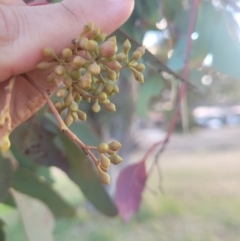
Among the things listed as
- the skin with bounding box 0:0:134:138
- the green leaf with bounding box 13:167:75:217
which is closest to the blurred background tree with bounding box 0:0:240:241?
the green leaf with bounding box 13:167:75:217

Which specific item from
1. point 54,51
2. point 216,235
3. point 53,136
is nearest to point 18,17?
point 54,51

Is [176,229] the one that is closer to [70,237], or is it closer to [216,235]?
[216,235]

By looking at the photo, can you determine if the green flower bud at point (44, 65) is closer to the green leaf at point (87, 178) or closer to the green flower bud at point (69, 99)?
the green flower bud at point (69, 99)

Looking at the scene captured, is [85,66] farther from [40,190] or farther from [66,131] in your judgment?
[40,190]

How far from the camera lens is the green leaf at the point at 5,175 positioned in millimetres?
482

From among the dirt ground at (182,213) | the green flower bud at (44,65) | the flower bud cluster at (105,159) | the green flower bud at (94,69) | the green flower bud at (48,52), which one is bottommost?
the dirt ground at (182,213)

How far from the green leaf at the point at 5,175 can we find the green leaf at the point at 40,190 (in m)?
0.12

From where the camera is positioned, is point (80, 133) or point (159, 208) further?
point (159, 208)

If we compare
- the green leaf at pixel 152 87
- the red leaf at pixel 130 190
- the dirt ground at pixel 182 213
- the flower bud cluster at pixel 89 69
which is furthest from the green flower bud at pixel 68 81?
the dirt ground at pixel 182 213

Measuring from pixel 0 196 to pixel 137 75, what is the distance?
0.85 feet

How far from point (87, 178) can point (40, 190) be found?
109 mm

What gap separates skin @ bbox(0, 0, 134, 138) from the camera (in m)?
0.32

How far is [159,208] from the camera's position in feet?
8.84

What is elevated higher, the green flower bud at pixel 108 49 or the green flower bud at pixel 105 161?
the green flower bud at pixel 108 49
